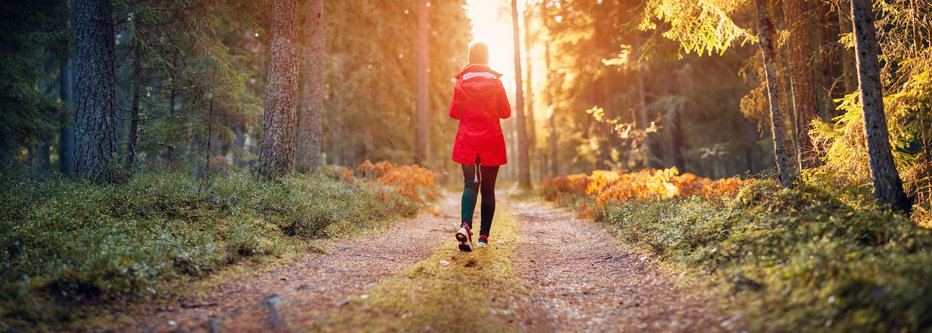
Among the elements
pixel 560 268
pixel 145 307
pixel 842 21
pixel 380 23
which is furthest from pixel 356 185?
pixel 380 23

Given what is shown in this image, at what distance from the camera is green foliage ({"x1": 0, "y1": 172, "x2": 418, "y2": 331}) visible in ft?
11.2

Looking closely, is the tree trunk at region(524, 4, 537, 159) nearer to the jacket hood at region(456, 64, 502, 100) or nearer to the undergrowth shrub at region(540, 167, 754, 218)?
the undergrowth shrub at region(540, 167, 754, 218)

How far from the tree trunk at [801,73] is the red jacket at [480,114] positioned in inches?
205

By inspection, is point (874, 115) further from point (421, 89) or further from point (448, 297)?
point (421, 89)

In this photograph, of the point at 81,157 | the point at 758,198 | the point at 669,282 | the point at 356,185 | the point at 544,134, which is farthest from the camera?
the point at 544,134

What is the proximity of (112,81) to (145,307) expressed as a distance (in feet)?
20.8

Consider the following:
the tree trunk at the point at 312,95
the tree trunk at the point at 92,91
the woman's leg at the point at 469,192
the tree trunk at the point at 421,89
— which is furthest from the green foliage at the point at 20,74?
the tree trunk at the point at 421,89

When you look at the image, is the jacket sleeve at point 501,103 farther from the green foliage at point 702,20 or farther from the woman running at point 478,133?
the green foliage at point 702,20

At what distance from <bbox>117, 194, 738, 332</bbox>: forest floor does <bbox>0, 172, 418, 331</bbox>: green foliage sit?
1.47 feet

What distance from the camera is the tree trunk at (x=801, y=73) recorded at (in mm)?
7664

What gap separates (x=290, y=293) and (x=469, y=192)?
253 centimetres

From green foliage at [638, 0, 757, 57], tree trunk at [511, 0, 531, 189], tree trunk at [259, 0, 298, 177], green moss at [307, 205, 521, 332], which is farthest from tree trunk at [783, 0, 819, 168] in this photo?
tree trunk at [511, 0, 531, 189]

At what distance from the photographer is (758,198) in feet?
17.4

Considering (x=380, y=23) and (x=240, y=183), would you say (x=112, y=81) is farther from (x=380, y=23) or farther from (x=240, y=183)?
(x=380, y=23)
